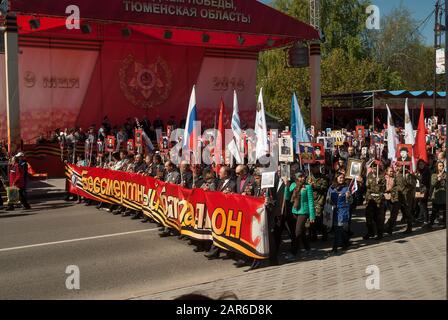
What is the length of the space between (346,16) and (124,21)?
27.7 m

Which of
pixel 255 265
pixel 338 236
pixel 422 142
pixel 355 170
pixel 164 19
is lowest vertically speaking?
pixel 255 265

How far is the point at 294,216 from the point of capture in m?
9.90

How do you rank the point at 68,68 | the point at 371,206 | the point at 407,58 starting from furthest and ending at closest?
the point at 407,58
the point at 68,68
the point at 371,206

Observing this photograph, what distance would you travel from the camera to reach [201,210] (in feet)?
32.5

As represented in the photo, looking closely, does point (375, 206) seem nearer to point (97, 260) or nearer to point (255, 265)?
point (255, 265)

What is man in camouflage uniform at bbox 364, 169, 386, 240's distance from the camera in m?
10.9

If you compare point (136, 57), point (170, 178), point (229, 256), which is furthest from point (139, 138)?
point (136, 57)

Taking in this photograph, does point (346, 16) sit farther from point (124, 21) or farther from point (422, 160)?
point (422, 160)

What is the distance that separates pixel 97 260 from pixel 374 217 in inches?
221

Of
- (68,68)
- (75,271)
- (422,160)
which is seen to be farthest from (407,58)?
(75,271)

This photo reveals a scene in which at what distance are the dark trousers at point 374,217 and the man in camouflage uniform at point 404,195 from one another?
0.51m

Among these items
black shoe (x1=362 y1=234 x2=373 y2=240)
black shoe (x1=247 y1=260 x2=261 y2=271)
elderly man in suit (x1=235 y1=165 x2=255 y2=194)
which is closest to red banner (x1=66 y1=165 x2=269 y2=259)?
black shoe (x1=247 y1=260 x2=261 y2=271)

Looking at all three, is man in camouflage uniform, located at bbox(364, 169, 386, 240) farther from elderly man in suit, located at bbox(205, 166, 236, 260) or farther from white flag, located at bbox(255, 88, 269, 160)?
elderly man in suit, located at bbox(205, 166, 236, 260)

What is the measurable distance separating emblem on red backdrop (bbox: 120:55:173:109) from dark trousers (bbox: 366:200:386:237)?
20.5m
